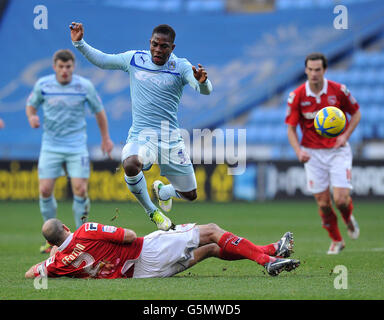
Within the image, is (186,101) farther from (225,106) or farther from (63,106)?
(63,106)

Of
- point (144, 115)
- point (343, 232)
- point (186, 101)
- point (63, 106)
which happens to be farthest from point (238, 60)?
point (144, 115)

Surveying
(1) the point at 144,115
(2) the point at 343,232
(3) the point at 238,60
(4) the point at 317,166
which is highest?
(3) the point at 238,60

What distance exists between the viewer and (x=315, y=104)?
31.1 ft

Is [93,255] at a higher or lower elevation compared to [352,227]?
higher

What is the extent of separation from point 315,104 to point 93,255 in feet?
13.9

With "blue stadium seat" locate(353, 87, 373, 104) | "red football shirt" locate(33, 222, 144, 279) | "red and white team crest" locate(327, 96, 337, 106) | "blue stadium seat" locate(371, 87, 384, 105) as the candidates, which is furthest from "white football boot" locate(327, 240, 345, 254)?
"blue stadium seat" locate(371, 87, 384, 105)

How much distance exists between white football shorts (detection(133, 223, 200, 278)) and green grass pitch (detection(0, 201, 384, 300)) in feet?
0.60

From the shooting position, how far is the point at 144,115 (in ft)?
25.4

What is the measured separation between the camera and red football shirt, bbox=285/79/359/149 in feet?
31.1

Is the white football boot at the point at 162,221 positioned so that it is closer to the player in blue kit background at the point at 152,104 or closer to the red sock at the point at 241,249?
the player in blue kit background at the point at 152,104

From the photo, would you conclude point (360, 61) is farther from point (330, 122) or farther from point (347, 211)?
point (330, 122)

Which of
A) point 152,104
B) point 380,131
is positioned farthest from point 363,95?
point 152,104

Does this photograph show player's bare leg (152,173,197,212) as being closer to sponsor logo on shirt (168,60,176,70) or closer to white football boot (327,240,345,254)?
sponsor logo on shirt (168,60,176,70)

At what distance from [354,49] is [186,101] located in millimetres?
6116
